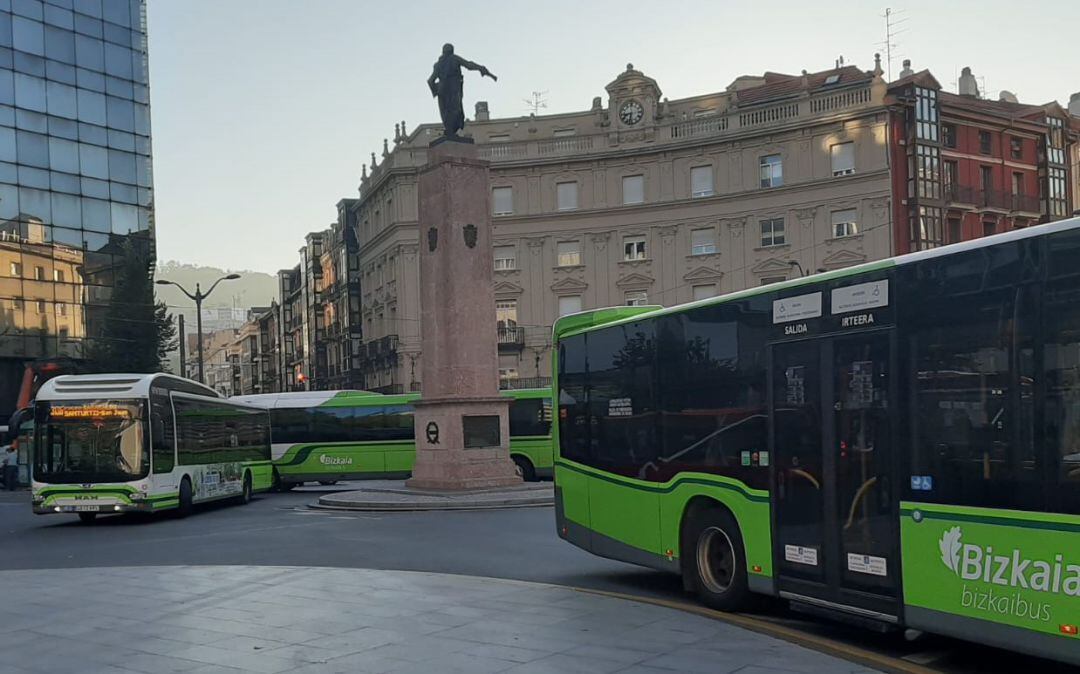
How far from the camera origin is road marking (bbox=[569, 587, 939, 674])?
7.89 m

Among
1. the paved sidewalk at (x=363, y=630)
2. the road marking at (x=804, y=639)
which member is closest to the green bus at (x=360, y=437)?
the paved sidewalk at (x=363, y=630)

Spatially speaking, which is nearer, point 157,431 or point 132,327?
point 157,431

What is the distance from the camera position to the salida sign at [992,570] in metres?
6.56

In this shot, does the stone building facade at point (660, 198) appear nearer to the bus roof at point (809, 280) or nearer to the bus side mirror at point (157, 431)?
the bus side mirror at point (157, 431)

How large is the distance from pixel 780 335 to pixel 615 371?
3.11 meters

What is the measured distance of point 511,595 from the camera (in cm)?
1116

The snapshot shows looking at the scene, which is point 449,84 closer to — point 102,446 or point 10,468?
point 102,446

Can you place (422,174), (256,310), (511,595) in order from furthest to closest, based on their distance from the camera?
1. (256,310)
2. (422,174)
3. (511,595)

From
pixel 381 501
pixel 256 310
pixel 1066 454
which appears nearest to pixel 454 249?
pixel 381 501

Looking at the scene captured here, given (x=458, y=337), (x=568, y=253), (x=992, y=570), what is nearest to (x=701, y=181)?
(x=568, y=253)

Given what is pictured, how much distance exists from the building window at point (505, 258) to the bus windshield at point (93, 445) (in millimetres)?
35990

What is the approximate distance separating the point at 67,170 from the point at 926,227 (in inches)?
1662

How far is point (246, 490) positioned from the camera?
2939cm

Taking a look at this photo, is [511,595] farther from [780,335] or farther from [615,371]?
[780,335]
